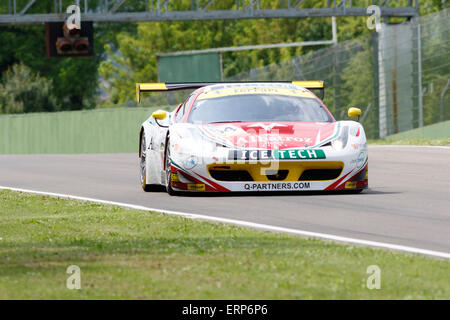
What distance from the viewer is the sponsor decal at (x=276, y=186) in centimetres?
1238

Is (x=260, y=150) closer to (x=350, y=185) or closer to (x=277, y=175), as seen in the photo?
(x=277, y=175)

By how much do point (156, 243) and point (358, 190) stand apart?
487 cm

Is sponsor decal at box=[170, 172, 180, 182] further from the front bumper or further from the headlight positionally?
the headlight

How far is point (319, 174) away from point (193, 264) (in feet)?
17.8

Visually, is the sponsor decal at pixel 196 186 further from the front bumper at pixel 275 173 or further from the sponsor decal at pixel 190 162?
the sponsor decal at pixel 190 162

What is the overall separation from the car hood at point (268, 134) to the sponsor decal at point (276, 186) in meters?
0.42

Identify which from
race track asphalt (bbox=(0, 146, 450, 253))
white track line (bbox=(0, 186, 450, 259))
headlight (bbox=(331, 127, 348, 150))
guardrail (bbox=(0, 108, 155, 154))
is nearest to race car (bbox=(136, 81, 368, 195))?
headlight (bbox=(331, 127, 348, 150))

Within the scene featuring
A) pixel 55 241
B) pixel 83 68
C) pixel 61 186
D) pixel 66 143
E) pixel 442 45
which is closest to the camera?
pixel 55 241

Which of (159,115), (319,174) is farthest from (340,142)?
(159,115)

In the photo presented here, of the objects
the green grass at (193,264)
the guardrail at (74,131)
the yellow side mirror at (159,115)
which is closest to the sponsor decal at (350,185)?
the yellow side mirror at (159,115)

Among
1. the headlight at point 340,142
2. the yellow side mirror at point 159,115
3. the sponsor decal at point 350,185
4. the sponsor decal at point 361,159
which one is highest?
the yellow side mirror at point 159,115

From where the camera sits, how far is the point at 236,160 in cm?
1221

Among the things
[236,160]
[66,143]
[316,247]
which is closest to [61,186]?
[236,160]
